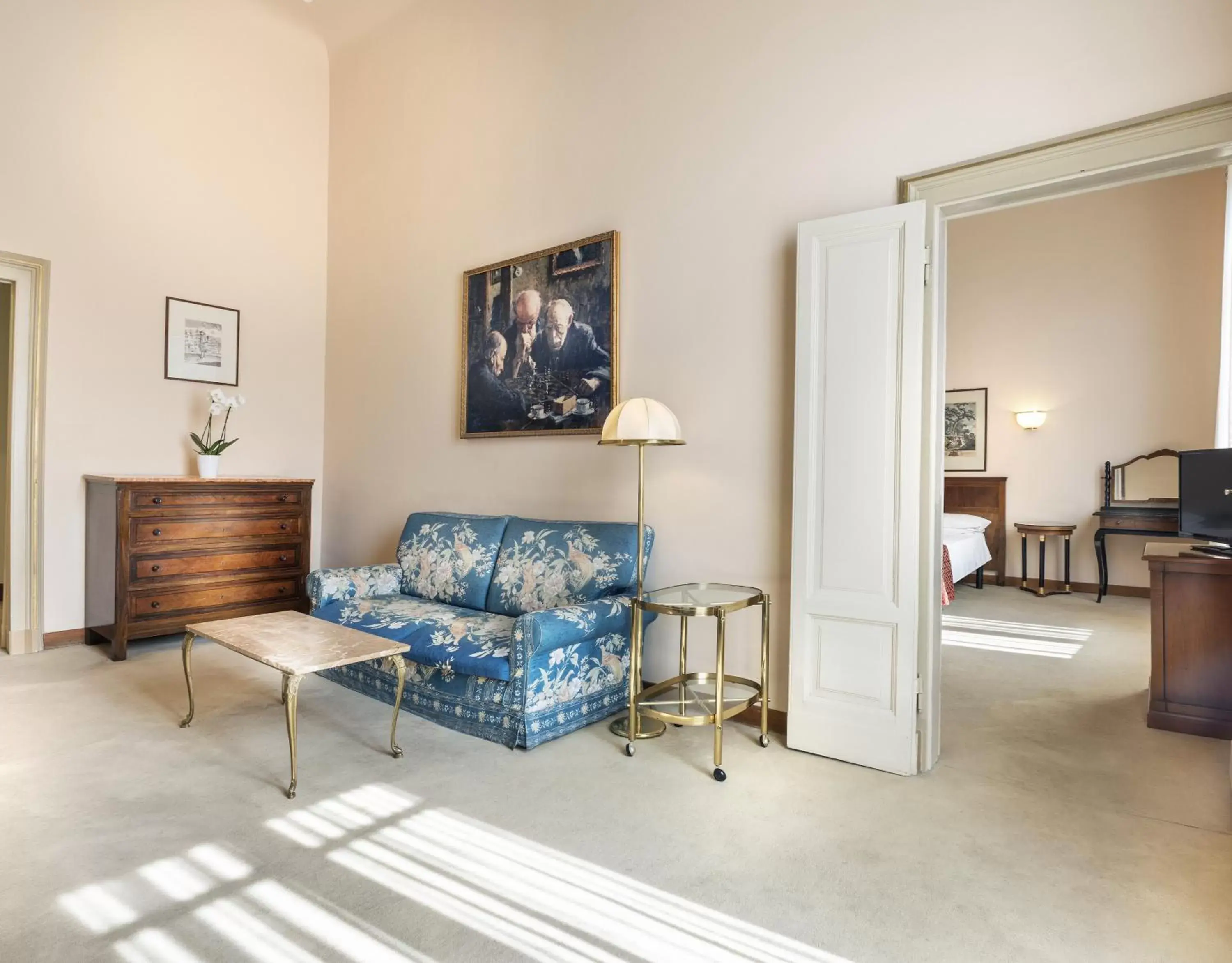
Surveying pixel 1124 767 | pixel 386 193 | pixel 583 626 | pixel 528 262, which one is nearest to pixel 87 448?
pixel 386 193

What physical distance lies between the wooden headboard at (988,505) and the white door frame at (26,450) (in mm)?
7929

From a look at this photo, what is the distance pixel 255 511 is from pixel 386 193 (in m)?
2.49

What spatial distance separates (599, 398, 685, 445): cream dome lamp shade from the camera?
2.95 metres

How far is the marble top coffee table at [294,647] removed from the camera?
8.02 ft

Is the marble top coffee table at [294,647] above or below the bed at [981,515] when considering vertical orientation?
below

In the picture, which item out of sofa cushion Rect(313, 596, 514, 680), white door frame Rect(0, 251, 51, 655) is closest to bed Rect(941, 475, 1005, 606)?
sofa cushion Rect(313, 596, 514, 680)

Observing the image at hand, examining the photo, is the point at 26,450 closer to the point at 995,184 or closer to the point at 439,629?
the point at 439,629

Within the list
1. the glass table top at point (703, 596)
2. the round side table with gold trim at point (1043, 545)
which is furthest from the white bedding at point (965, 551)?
the glass table top at point (703, 596)

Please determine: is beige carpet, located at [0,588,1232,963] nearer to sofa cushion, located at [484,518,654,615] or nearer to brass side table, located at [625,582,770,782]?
brass side table, located at [625,582,770,782]

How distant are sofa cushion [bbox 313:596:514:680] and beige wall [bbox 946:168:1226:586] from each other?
630 cm

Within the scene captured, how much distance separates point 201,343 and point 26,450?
125 cm

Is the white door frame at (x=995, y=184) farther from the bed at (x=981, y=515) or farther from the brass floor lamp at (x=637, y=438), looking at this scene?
the bed at (x=981, y=515)

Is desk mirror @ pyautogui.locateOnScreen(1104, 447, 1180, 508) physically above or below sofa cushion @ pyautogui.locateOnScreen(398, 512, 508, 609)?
above

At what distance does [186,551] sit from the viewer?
14.4 feet
